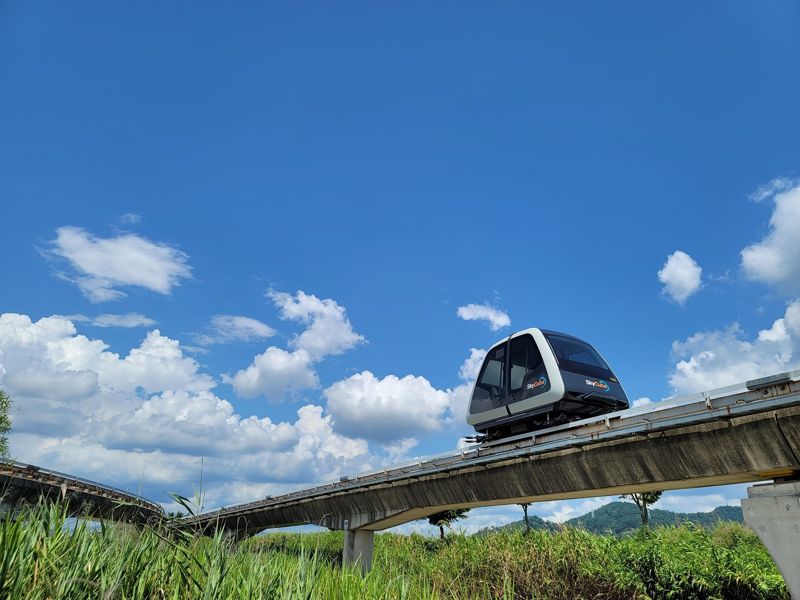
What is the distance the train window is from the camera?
45.1ft

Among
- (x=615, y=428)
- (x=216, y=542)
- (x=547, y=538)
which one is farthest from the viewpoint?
(x=547, y=538)

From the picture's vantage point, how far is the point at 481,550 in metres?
18.1

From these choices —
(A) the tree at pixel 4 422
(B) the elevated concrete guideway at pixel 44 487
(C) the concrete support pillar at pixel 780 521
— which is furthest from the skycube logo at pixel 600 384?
(A) the tree at pixel 4 422

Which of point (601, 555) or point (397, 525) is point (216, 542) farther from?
point (397, 525)

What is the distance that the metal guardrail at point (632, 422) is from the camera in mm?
8883

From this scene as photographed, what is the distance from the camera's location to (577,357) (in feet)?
47.4

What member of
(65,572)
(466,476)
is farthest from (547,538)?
(65,572)

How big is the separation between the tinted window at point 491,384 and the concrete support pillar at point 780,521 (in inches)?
246

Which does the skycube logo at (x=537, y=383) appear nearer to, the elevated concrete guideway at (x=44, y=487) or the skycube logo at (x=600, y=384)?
the skycube logo at (x=600, y=384)

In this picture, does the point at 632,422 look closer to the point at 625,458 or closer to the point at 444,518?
the point at 625,458

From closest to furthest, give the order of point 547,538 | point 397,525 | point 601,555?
point 601,555
point 547,538
point 397,525

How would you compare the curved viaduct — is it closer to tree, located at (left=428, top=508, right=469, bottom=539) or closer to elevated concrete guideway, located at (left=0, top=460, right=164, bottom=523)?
tree, located at (left=428, top=508, right=469, bottom=539)

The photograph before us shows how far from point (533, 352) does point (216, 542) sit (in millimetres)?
9531

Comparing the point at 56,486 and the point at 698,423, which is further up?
the point at 56,486
